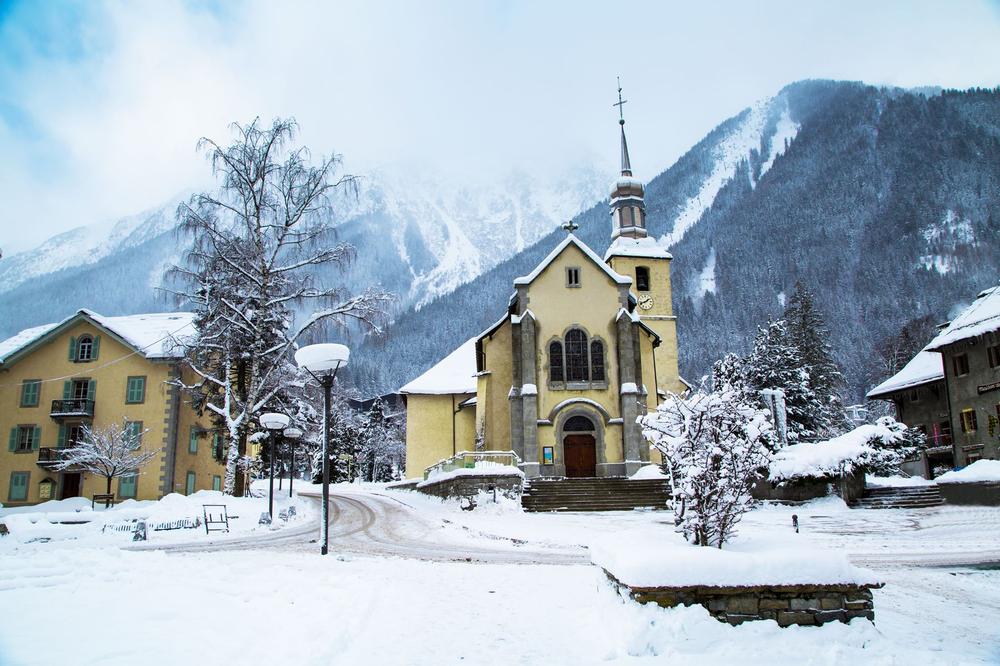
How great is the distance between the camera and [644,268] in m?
45.5

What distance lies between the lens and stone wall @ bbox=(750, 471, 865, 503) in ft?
87.6

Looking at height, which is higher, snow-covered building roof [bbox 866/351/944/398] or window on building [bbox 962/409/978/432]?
snow-covered building roof [bbox 866/351/944/398]

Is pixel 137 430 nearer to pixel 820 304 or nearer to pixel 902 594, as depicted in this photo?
pixel 902 594

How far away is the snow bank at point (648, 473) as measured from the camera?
31.5 m

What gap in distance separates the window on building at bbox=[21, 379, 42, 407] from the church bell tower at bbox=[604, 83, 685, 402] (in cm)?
3334

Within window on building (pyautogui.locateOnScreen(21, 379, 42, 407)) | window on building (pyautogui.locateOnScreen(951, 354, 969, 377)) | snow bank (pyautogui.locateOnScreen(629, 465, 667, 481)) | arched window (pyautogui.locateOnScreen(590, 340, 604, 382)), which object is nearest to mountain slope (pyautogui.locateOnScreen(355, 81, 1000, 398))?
window on building (pyautogui.locateOnScreen(951, 354, 969, 377))

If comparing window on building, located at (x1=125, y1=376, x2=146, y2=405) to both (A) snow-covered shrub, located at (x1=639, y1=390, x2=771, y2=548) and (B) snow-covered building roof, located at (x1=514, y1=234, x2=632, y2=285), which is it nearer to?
(B) snow-covered building roof, located at (x1=514, y1=234, x2=632, y2=285)

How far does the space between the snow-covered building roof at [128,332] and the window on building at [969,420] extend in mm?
39407

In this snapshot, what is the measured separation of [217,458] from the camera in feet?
133

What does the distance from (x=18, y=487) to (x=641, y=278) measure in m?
37.3

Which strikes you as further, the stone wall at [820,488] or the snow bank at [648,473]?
the snow bank at [648,473]

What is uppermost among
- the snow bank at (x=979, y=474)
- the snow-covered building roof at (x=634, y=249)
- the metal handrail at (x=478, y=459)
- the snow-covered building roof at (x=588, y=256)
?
the snow-covered building roof at (x=634, y=249)

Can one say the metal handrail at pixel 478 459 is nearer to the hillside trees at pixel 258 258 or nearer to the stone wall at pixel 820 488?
the hillside trees at pixel 258 258

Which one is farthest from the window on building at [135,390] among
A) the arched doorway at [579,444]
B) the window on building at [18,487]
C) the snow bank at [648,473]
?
the snow bank at [648,473]
